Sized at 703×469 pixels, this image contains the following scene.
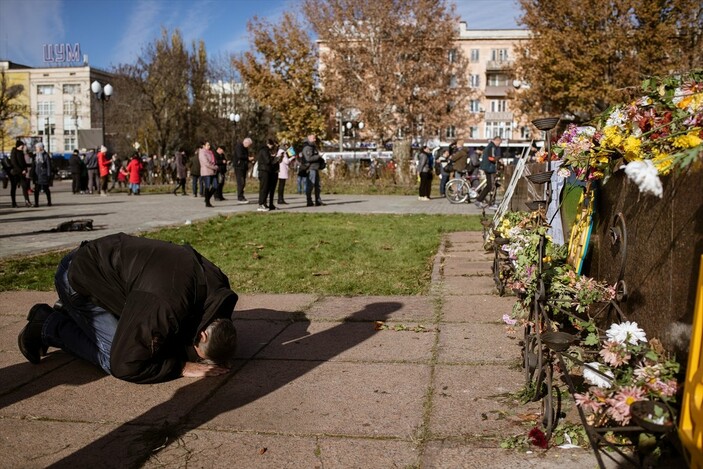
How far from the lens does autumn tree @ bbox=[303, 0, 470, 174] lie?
39.8 meters

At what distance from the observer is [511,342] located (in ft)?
15.8

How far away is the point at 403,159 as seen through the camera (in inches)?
1240

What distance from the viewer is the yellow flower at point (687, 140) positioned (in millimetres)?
2914

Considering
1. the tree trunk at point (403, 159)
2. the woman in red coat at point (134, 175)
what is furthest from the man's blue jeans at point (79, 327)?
the tree trunk at point (403, 159)

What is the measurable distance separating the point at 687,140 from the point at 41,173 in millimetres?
20544

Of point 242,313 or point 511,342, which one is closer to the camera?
point 511,342

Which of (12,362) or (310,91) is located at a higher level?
(310,91)

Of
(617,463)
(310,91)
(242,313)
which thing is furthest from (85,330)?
(310,91)

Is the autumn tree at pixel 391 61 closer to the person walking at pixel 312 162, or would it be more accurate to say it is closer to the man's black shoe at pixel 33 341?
the person walking at pixel 312 162

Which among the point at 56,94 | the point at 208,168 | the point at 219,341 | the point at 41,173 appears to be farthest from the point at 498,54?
the point at 219,341

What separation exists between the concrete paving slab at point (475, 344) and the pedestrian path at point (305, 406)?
0.01 metres

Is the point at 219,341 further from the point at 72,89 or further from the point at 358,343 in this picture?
the point at 72,89

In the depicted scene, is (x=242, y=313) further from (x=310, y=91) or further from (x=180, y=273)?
(x=310, y=91)

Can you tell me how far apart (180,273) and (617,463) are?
241cm
